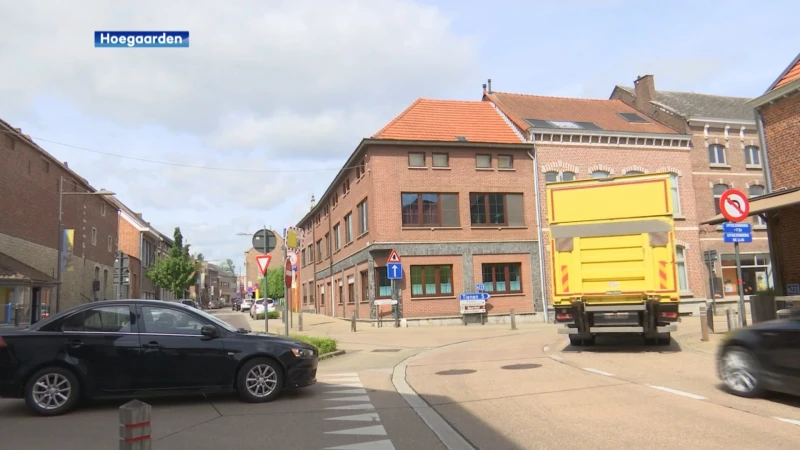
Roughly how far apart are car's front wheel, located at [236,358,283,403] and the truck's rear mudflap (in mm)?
7406

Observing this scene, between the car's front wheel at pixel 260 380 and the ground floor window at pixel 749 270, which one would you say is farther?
the ground floor window at pixel 749 270

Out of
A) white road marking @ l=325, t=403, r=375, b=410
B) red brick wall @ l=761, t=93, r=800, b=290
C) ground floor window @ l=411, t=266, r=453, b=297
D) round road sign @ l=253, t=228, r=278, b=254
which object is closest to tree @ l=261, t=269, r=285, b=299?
ground floor window @ l=411, t=266, r=453, b=297

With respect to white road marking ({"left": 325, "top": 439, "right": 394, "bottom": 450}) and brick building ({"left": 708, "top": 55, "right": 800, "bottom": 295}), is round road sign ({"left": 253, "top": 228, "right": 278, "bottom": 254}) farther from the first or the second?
brick building ({"left": 708, "top": 55, "right": 800, "bottom": 295})

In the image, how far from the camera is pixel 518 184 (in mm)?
29469

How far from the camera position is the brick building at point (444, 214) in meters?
27.4

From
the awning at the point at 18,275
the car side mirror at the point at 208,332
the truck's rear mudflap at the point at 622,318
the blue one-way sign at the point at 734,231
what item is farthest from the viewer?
the awning at the point at 18,275

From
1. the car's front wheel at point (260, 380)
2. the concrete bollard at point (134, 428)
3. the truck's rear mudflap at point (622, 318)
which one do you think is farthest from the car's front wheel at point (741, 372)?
the concrete bollard at point (134, 428)

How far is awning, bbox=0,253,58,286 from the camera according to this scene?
23594 mm

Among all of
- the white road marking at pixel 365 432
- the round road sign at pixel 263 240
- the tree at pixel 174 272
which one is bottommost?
the white road marking at pixel 365 432

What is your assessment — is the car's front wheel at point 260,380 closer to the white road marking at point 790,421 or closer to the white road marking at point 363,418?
the white road marking at point 363,418

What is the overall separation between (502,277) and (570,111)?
1148 centimetres

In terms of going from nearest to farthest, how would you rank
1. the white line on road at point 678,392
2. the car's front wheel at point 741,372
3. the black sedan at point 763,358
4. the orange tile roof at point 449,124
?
1. the black sedan at point 763,358
2. the car's front wheel at point 741,372
3. the white line on road at point 678,392
4. the orange tile roof at point 449,124

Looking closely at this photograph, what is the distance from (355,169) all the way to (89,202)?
20825 millimetres

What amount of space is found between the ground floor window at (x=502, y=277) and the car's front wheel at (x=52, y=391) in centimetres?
2201
